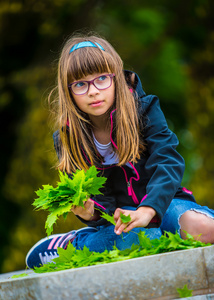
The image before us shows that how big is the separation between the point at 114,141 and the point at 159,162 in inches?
15.1

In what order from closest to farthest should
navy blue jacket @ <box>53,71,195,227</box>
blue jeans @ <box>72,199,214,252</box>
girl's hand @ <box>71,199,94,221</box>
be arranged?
1. navy blue jacket @ <box>53,71,195,227</box>
2. girl's hand @ <box>71,199,94,221</box>
3. blue jeans @ <box>72,199,214,252</box>

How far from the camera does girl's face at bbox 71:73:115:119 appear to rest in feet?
9.24

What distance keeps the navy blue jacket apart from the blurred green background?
331 cm

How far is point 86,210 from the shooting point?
2873 millimetres

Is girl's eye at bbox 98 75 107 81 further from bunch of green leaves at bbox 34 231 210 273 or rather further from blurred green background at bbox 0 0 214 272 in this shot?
blurred green background at bbox 0 0 214 272

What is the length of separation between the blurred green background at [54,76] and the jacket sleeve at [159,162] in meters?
3.55

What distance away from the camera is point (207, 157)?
7613 millimetres

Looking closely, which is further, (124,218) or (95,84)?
(95,84)

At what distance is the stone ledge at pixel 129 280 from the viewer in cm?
194

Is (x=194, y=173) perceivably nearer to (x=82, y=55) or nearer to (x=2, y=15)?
(x=2, y=15)

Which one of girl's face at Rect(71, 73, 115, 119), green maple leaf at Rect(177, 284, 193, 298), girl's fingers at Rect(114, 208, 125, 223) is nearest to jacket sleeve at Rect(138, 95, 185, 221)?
girl's fingers at Rect(114, 208, 125, 223)

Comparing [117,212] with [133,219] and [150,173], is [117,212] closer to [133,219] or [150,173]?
[133,219]

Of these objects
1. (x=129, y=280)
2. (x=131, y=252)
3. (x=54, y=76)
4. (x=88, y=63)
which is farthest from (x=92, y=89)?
(x=54, y=76)

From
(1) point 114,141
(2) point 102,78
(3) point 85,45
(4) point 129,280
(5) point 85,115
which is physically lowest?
(4) point 129,280
